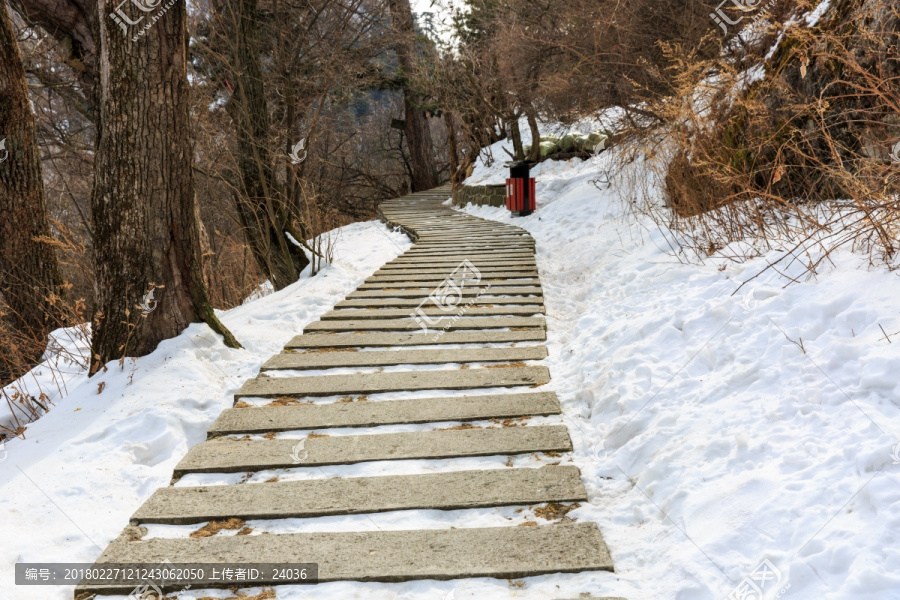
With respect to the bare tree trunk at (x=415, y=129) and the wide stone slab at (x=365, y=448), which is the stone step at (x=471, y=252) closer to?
the wide stone slab at (x=365, y=448)

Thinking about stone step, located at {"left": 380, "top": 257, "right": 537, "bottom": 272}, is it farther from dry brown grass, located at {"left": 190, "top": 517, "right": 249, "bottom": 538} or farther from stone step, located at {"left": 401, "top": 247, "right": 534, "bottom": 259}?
dry brown grass, located at {"left": 190, "top": 517, "right": 249, "bottom": 538}

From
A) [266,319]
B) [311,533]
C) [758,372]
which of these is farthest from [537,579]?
[266,319]

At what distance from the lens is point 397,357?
460 cm

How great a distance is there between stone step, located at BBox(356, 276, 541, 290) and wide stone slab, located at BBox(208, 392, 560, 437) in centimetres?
287

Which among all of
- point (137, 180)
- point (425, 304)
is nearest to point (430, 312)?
point (425, 304)

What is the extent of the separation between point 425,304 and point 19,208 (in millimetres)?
3877

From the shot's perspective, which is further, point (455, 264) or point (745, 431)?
point (455, 264)

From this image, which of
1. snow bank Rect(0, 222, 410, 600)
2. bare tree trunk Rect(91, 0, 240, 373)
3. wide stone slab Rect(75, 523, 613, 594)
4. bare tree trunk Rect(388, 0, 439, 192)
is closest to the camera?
wide stone slab Rect(75, 523, 613, 594)

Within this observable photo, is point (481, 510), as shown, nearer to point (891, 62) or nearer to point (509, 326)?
point (509, 326)

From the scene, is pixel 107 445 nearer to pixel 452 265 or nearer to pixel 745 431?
pixel 745 431

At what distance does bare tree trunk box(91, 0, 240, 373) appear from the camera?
404 centimetres

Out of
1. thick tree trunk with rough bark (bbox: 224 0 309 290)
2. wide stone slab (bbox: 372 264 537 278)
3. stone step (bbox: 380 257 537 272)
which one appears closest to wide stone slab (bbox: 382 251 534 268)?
stone step (bbox: 380 257 537 272)

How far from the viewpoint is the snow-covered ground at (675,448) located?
2102mm

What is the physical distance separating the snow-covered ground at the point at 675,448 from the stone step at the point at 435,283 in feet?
6.42
